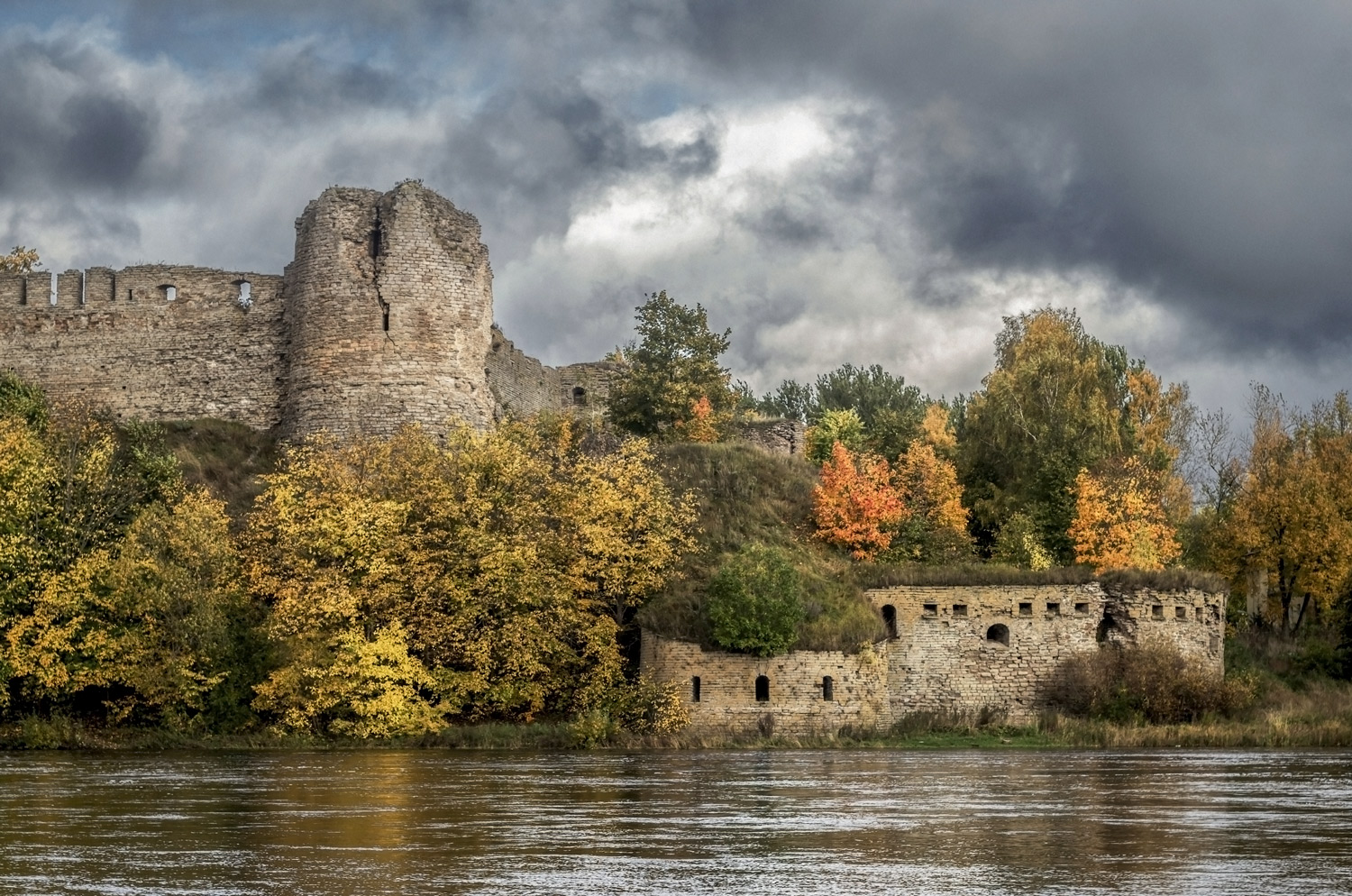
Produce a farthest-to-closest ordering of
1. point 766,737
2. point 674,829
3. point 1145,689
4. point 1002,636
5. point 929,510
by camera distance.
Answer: point 929,510 < point 1002,636 < point 1145,689 < point 766,737 < point 674,829

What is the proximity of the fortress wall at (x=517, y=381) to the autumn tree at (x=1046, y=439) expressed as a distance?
47.3 ft

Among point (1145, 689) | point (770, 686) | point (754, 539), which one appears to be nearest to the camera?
point (770, 686)

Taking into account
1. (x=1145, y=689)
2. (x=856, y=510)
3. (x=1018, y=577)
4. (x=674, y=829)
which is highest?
(x=856, y=510)

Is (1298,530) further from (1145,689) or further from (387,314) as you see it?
(387,314)

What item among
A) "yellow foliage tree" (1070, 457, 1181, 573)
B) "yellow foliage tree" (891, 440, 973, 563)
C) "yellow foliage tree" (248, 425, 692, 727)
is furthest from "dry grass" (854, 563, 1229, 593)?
"yellow foliage tree" (248, 425, 692, 727)

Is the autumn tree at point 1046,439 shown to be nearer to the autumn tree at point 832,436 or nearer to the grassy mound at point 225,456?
the autumn tree at point 832,436

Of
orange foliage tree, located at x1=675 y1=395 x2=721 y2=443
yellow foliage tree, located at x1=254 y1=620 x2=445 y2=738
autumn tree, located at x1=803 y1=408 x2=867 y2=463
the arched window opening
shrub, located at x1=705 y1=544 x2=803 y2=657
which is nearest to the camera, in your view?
yellow foliage tree, located at x1=254 y1=620 x2=445 y2=738

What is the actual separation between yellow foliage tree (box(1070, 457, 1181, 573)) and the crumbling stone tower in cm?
1790

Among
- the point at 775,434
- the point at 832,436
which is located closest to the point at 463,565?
the point at 775,434

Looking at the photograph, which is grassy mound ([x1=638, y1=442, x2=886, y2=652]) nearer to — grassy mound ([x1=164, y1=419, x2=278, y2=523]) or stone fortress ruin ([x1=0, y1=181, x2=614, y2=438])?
stone fortress ruin ([x1=0, y1=181, x2=614, y2=438])

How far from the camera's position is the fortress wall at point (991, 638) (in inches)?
1831

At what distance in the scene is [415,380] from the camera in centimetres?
5144

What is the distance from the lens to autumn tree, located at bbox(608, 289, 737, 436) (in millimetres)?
58344

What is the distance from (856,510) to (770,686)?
370 inches
